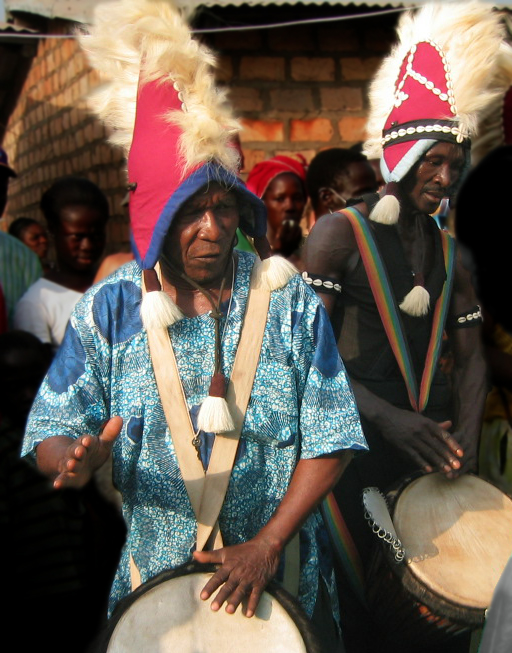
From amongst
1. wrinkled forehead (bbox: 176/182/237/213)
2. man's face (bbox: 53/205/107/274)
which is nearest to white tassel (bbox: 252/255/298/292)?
wrinkled forehead (bbox: 176/182/237/213)

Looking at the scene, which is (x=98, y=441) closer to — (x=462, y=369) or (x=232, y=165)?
(x=232, y=165)

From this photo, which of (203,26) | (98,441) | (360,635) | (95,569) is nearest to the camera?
(98,441)

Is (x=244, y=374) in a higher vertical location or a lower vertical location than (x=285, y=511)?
higher

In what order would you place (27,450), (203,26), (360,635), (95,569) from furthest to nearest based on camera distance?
1. (203,26)
2. (95,569)
3. (360,635)
4. (27,450)

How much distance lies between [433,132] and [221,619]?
1.89m

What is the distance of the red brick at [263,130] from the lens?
623 centimetres

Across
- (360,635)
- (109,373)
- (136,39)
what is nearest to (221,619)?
(109,373)

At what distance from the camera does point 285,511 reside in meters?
2.19

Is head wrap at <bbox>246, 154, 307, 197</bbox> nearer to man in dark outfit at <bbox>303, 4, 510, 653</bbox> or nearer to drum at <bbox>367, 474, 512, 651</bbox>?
man in dark outfit at <bbox>303, 4, 510, 653</bbox>

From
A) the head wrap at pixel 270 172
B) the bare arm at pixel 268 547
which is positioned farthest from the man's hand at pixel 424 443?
the head wrap at pixel 270 172

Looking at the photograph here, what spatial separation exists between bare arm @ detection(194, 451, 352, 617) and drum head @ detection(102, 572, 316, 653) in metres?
0.05

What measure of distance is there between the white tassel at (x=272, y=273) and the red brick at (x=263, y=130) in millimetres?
4004

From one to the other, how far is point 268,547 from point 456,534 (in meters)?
0.89

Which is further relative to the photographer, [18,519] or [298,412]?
[18,519]
